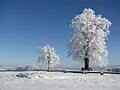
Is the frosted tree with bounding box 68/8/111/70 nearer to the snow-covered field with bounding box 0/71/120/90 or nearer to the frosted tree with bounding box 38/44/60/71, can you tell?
the snow-covered field with bounding box 0/71/120/90

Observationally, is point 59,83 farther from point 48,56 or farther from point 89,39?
point 48,56

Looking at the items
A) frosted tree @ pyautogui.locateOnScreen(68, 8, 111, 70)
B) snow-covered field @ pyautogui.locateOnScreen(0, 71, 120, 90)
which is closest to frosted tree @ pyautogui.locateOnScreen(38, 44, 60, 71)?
frosted tree @ pyautogui.locateOnScreen(68, 8, 111, 70)

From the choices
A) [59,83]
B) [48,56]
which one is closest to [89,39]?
[59,83]

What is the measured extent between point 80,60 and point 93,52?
11.3 feet

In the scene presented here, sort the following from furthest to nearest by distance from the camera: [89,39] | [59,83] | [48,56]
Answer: [48,56] → [89,39] → [59,83]

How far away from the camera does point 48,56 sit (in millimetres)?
84062

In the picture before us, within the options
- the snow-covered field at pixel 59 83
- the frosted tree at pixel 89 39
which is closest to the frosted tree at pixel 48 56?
the frosted tree at pixel 89 39

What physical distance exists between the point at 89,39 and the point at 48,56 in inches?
1613

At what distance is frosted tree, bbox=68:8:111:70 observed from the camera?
44406 mm

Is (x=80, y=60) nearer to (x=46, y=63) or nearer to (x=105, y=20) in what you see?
(x=105, y=20)

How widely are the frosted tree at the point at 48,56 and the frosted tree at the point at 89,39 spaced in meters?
37.4

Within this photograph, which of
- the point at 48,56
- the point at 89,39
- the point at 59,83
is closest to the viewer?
the point at 59,83

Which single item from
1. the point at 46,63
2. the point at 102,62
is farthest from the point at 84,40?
the point at 46,63

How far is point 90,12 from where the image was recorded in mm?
47125
